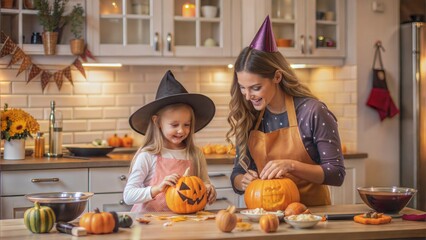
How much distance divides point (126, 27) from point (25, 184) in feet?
4.26

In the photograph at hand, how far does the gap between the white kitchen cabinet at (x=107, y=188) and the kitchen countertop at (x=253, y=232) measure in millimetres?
1838

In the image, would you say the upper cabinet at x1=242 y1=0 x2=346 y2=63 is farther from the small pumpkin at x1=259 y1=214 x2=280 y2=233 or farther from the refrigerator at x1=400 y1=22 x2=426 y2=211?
the small pumpkin at x1=259 y1=214 x2=280 y2=233

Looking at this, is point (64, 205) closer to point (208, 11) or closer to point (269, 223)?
point (269, 223)

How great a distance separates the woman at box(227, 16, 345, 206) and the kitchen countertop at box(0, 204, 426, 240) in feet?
1.27

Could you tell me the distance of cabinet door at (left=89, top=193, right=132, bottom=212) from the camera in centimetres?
466

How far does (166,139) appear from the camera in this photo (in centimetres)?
349

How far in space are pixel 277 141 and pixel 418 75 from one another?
8.05 feet

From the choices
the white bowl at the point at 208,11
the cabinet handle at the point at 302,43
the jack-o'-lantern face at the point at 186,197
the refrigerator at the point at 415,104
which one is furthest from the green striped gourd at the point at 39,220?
the refrigerator at the point at 415,104

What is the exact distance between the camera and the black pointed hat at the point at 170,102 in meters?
3.36

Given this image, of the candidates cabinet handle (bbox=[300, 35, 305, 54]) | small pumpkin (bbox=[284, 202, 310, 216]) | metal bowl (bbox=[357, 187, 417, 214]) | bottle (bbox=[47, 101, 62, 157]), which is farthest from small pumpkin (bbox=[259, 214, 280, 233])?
cabinet handle (bbox=[300, 35, 305, 54])

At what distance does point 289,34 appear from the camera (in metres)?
5.45

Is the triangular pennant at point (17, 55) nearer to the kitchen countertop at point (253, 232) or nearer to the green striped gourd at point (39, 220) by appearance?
the kitchen countertop at point (253, 232)

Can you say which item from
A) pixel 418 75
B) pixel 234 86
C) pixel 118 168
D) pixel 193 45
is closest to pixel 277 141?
pixel 234 86

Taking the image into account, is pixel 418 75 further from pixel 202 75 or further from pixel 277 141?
pixel 277 141
